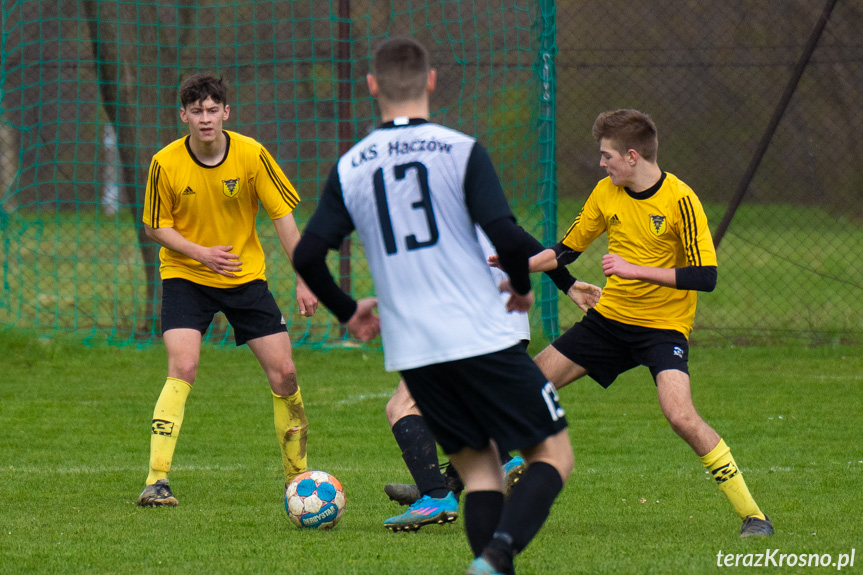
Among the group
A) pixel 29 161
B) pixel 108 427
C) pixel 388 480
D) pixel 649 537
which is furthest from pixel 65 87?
pixel 649 537

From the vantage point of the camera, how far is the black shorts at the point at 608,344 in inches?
184

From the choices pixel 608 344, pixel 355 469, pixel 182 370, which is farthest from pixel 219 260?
pixel 608 344

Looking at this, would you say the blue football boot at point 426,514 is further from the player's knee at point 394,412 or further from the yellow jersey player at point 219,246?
the yellow jersey player at point 219,246

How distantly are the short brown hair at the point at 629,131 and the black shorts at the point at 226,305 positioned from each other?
6.21ft

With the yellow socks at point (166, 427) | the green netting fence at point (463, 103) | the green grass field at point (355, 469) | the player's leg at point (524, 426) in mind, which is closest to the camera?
the player's leg at point (524, 426)

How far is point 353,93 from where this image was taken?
35.3 ft

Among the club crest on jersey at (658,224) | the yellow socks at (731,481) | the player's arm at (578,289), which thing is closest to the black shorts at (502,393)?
the player's arm at (578,289)

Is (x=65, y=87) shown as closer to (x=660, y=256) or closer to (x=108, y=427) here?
(x=108, y=427)

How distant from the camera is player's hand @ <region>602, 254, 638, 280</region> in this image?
13.6 feet

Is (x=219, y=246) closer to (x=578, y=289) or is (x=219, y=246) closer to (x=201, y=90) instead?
(x=201, y=90)

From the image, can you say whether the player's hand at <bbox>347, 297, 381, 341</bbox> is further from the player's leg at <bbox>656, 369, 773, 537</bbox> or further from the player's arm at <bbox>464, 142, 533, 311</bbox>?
the player's leg at <bbox>656, 369, 773, 537</bbox>

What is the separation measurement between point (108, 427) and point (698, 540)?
4264mm

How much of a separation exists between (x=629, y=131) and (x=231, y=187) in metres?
2.01

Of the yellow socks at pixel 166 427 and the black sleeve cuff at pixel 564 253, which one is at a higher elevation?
the black sleeve cuff at pixel 564 253
